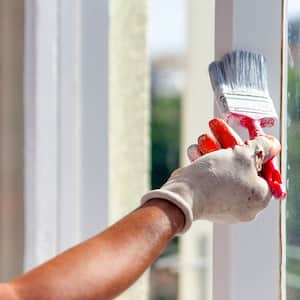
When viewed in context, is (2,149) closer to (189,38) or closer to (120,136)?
(120,136)

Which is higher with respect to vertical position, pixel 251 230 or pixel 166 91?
pixel 166 91

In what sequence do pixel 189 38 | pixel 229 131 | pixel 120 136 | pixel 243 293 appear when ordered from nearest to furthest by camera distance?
pixel 229 131
pixel 243 293
pixel 120 136
pixel 189 38

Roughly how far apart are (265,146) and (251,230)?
142 millimetres

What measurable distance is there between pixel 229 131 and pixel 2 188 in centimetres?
56

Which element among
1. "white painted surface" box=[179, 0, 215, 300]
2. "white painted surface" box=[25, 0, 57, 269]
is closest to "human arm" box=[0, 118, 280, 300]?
"white painted surface" box=[25, 0, 57, 269]

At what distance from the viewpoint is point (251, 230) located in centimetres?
83

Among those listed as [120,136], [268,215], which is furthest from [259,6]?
[120,136]

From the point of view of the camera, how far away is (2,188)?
1.17 metres

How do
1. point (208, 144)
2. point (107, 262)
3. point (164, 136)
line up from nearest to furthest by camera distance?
point (107, 262) → point (208, 144) → point (164, 136)

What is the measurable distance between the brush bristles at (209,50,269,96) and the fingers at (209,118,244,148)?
0.05 metres

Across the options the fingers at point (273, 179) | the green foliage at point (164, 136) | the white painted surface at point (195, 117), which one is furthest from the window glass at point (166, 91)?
the fingers at point (273, 179)

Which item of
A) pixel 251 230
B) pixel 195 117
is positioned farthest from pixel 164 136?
pixel 251 230

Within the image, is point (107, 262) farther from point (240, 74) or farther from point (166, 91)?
point (166, 91)

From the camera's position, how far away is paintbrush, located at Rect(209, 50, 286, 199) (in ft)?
2.47
